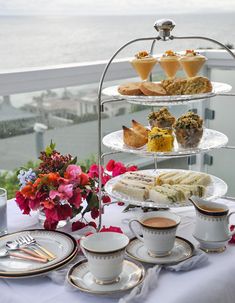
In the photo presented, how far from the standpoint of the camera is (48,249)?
3.83 ft

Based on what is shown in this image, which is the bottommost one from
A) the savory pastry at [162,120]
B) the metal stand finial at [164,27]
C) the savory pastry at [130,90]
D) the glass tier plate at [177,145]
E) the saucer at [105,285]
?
the saucer at [105,285]

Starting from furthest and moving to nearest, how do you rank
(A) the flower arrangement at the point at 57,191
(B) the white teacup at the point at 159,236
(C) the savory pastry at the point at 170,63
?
(C) the savory pastry at the point at 170,63, (A) the flower arrangement at the point at 57,191, (B) the white teacup at the point at 159,236

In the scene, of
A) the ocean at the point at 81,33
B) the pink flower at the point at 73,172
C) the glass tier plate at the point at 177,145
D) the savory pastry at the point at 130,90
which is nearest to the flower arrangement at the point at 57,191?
the pink flower at the point at 73,172

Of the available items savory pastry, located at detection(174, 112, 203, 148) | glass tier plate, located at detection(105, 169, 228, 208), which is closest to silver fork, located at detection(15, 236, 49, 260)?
glass tier plate, located at detection(105, 169, 228, 208)

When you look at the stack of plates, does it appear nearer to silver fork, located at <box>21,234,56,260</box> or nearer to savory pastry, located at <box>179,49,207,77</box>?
silver fork, located at <box>21,234,56,260</box>

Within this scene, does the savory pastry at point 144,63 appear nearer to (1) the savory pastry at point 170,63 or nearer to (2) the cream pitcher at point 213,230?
(1) the savory pastry at point 170,63

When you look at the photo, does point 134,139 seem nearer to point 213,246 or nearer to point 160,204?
point 160,204

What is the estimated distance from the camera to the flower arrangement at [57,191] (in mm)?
1241

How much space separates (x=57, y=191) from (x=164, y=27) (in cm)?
51

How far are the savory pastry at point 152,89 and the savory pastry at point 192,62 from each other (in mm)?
122

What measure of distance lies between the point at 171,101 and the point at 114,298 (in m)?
0.53

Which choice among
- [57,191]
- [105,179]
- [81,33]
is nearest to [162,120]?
[105,179]

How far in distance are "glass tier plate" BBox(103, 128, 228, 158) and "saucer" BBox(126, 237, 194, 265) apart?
224 millimetres

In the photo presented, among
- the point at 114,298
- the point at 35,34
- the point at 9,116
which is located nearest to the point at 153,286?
the point at 114,298
